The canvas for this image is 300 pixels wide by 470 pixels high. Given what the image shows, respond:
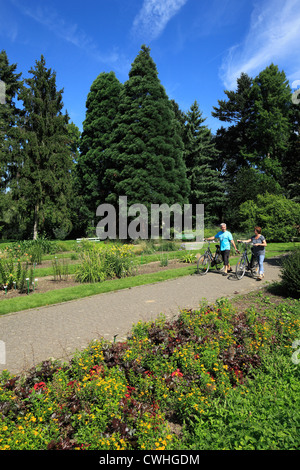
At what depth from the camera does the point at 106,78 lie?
1182 inches

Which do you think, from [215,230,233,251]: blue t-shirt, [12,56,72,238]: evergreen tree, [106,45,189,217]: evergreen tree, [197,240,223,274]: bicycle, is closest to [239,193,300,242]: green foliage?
[106,45,189,217]: evergreen tree

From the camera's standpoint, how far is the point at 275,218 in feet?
77.7

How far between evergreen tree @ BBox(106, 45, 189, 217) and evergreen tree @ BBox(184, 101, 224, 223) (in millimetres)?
9516

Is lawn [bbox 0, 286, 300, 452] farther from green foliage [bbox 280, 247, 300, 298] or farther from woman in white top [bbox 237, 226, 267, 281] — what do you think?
woman in white top [bbox 237, 226, 267, 281]

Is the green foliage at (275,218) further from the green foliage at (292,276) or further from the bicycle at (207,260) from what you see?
the green foliage at (292,276)

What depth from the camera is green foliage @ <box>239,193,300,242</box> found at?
23328mm

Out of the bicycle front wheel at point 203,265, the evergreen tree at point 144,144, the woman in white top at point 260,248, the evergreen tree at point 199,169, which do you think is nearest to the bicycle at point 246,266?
the woman in white top at point 260,248

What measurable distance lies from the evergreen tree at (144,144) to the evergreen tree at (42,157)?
13.5 feet

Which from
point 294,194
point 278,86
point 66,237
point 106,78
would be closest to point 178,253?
point 66,237

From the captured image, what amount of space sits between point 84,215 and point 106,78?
13127mm

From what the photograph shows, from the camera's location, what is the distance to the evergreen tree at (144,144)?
24.2m

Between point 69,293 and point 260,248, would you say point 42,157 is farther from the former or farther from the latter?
point 260,248

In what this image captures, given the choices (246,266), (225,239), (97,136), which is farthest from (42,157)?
(246,266)

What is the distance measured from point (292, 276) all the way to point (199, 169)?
94.2 ft
